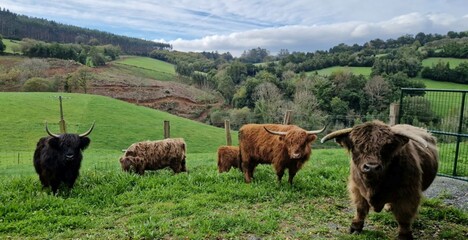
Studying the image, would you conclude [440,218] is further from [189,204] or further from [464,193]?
[189,204]

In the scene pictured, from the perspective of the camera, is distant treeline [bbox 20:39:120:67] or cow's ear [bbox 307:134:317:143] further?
distant treeline [bbox 20:39:120:67]

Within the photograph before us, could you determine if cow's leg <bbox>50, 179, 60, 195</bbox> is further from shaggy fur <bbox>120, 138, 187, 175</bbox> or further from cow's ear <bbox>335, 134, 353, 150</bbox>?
cow's ear <bbox>335, 134, 353, 150</bbox>

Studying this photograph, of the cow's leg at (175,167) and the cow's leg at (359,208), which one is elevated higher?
the cow's leg at (359,208)

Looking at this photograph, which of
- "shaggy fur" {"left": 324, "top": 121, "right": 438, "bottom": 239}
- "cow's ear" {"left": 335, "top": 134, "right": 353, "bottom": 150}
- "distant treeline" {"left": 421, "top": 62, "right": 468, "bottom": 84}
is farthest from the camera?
"distant treeline" {"left": 421, "top": 62, "right": 468, "bottom": 84}

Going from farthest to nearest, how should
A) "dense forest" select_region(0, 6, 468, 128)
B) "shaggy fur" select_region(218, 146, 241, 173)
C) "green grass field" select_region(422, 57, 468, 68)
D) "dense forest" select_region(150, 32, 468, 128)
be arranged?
"green grass field" select_region(422, 57, 468, 68)
"dense forest" select_region(0, 6, 468, 128)
"dense forest" select_region(150, 32, 468, 128)
"shaggy fur" select_region(218, 146, 241, 173)

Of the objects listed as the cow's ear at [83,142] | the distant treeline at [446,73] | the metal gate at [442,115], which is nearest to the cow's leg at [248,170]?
the cow's ear at [83,142]

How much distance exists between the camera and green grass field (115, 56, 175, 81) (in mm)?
99500

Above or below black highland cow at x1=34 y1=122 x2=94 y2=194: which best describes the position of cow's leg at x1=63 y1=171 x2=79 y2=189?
below

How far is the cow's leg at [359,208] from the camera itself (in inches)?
205

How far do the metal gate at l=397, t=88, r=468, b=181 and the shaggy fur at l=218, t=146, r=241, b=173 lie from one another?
463cm

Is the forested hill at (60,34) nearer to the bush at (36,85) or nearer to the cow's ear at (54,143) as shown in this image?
the bush at (36,85)

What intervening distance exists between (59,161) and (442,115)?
9.30 m

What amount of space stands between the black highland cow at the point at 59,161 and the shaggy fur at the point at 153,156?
179 centimetres

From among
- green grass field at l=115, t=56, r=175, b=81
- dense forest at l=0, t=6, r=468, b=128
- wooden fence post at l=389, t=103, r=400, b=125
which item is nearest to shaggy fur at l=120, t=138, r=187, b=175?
wooden fence post at l=389, t=103, r=400, b=125
